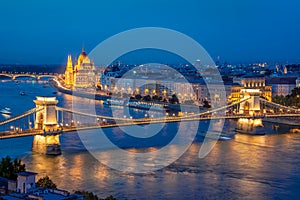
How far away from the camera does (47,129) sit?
9.58 metres

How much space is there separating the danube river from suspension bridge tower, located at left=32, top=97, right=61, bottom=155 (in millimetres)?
174

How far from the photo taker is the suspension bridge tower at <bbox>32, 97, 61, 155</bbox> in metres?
9.26

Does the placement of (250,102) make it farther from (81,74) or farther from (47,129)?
(81,74)

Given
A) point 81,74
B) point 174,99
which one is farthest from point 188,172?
point 81,74

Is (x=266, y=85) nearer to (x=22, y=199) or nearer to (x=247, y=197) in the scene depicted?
(x=247, y=197)

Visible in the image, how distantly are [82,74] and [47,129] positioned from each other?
89.4 ft

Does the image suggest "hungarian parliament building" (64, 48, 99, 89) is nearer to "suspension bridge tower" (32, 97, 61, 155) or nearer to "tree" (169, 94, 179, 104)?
"tree" (169, 94, 179, 104)

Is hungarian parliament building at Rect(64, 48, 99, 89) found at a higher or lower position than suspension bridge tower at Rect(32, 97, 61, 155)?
higher

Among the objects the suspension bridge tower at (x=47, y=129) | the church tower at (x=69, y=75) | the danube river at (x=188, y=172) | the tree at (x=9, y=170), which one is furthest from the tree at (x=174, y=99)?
the church tower at (x=69, y=75)

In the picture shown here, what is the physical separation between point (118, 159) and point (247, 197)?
2619 mm

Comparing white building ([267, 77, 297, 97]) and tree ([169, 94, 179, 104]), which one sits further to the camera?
white building ([267, 77, 297, 97])

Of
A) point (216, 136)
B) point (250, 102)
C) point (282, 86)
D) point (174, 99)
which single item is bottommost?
point (216, 136)

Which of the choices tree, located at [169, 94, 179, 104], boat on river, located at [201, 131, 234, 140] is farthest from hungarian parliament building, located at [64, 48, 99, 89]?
boat on river, located at [201, 131, 234, 140]

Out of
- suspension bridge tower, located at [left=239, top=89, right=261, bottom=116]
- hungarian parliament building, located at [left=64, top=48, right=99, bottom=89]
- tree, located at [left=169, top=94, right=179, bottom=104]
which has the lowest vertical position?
suspension bridge tower, located at [left=239, top=89, right=261, bottom=116]
